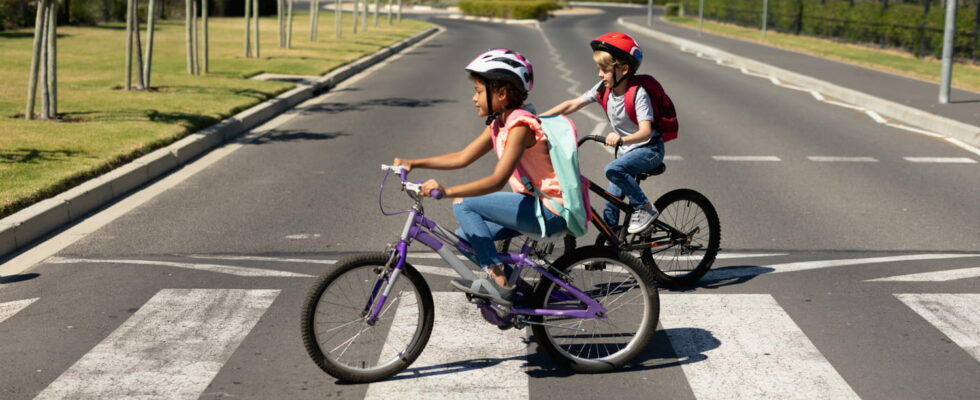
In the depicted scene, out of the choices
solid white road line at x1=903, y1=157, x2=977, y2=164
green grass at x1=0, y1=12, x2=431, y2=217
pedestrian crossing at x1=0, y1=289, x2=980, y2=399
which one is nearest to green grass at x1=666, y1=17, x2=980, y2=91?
solid white road line at x1=903, y1=157, x2=977, y2=164

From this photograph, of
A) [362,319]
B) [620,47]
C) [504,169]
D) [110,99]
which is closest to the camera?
[504,169]

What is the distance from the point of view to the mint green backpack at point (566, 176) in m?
5.21

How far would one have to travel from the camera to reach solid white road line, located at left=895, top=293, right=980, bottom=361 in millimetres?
5891

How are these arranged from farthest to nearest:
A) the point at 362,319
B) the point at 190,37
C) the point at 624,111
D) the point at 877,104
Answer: the point at 190,37 → the point at 877,104 → the point at 624,111 → the point at 362,319

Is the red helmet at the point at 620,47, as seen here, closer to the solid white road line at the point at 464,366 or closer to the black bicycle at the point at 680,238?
the black bicycle at the point at 680,238

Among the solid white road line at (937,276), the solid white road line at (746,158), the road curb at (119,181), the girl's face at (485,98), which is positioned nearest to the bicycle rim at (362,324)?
the girl's face at (485,98)

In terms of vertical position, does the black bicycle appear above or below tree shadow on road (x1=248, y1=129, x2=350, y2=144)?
above

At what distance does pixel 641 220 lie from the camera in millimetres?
6844

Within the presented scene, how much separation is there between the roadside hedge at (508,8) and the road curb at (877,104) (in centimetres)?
3136

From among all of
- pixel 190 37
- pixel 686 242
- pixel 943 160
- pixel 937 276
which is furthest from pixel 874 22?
pixel 686 242

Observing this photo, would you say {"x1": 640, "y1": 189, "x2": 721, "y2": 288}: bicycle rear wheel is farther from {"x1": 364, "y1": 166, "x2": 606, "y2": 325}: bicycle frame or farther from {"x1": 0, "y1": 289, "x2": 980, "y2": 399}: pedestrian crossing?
{"x1": 364, "y1": 166, "x2": 606, "y2": 325}: bicycle frame

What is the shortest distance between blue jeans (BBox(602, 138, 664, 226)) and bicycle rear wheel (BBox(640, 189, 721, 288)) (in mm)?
245

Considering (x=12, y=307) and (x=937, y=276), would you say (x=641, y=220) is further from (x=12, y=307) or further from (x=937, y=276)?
(x=12, y=307)

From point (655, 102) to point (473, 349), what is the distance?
2.03 m
